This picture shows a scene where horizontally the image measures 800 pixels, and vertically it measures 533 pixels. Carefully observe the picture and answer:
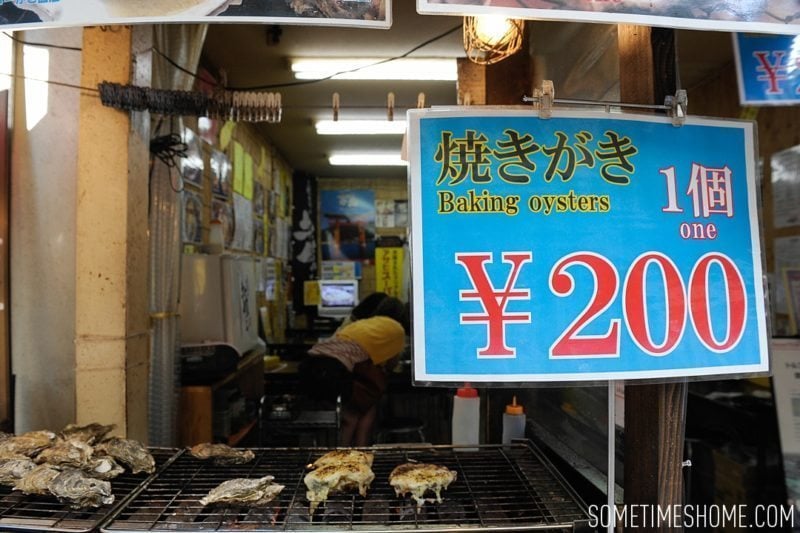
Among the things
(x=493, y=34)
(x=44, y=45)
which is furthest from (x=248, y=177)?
(x=493, y=34)

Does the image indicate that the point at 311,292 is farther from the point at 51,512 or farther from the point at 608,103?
the point at 608,103

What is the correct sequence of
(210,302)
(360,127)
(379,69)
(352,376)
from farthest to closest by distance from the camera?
(360,127)
(379,69)
(352,376)
(210,302)

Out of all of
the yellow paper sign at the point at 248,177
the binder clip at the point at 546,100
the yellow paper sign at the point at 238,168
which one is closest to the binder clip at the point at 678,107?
the binder clip at the point at 546,100

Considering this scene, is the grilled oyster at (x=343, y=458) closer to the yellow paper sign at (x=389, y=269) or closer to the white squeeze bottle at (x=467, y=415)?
the white squeeze bottle at (x=467, y=415)

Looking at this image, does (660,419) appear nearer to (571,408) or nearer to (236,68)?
(571,408)

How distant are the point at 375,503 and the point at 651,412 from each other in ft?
3.06

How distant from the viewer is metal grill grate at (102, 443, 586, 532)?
1444 millimetres

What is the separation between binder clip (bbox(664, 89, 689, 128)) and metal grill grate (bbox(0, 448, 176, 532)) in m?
2.05

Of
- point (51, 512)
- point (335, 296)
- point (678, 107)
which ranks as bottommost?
point (51, 512)

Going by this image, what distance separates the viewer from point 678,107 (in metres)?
1.45

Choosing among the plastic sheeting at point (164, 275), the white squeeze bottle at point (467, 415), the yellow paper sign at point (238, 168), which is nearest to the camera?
the white squeeze bottle at point (467, 415)

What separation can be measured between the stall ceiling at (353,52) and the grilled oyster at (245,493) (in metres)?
2.71

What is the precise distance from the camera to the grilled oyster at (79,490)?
1.50 m

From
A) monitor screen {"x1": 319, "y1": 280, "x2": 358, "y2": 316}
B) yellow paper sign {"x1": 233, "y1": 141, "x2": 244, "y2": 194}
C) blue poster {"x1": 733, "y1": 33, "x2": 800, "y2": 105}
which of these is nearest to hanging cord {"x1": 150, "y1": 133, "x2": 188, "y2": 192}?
yellow paper sign {"x1": 233, "y1": 141, "x2": 244, "y2": 194}
